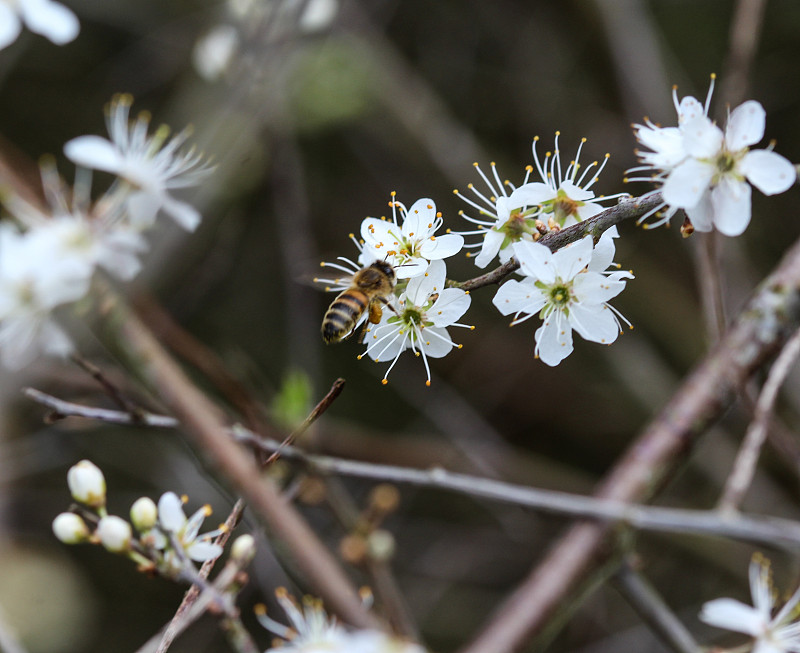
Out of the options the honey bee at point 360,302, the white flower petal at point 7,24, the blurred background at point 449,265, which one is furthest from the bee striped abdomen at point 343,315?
the blurred background at point 449,265

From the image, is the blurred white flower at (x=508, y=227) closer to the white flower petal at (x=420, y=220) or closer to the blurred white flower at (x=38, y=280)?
the white flower petal at (x=420, y=220)

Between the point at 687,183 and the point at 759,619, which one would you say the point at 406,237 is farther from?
the point at 759,619

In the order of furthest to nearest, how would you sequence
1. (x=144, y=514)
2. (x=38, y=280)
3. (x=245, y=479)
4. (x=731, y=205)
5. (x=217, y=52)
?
(x=217, y=52) → (x=144, y=514) → (x=731, y=205) → (x=38, y=280) → (x=245, y=479)

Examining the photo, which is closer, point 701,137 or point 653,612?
point 701,137

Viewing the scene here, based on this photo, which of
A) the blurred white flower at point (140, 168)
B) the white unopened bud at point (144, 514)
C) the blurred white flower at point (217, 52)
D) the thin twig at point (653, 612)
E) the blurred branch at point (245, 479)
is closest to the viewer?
the blurred branch at point (245, 479)

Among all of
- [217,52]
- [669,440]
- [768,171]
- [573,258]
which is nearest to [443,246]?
[573,258]

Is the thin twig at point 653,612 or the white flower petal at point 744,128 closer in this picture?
the white flower petal at point 744,128

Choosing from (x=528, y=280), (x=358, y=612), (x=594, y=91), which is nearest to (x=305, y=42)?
(x=594, y=91)
